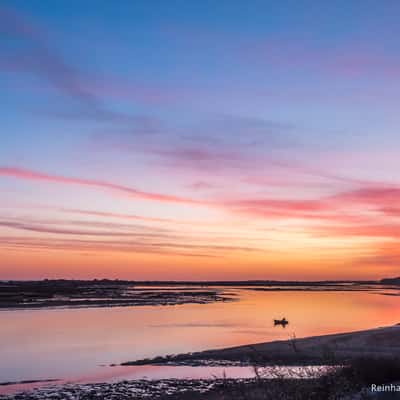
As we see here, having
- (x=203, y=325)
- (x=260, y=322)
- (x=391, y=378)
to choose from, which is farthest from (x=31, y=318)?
(x=391, y=378)

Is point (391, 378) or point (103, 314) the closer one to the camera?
point (391, 378)

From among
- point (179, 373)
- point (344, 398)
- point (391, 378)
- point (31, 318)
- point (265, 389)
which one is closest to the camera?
point (265, 389)

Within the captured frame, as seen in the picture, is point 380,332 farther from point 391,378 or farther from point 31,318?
point 31,318

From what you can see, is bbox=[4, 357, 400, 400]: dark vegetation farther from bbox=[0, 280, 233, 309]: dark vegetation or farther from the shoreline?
bbox=[0, 280, 233, 309]: dark vegetation

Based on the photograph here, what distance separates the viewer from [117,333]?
40750 mm

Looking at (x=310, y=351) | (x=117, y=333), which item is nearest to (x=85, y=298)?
(x=117, y=333)

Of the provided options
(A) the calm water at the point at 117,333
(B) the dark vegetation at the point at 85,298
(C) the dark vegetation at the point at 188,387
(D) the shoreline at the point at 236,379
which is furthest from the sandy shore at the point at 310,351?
(B) the dark vegetation at the point at 85,298

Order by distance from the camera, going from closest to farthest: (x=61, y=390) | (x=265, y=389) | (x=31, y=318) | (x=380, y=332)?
(x=265, y=389)
(x=61, y=390)
(x=380, y=332)
(x=31, y=318)

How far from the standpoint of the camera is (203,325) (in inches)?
1893

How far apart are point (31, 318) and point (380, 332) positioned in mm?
31285

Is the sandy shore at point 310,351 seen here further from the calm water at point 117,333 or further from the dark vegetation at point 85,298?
the dark vegetation at point 85,298

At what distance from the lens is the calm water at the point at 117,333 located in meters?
28.3

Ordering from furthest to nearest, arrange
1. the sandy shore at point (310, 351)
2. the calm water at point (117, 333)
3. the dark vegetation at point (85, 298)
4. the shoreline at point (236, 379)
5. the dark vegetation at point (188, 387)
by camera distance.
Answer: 1. the dark vegetation at point (85, 298)
2. the sandy shore at point (310, 351)
3. the calm water at point (117, 333)
4. the dark vegetation at point (188, 387)
5. the shoreline at point (236, 379)

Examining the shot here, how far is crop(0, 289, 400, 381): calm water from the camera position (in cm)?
2833
